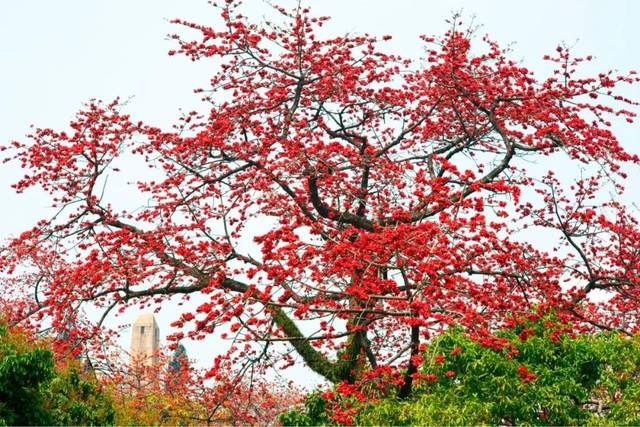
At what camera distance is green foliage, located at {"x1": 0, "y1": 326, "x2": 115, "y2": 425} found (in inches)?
340

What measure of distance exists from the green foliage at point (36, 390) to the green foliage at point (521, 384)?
3508 millimetres

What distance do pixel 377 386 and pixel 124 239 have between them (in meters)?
4.30

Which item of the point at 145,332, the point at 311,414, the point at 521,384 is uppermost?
the point at 145,332

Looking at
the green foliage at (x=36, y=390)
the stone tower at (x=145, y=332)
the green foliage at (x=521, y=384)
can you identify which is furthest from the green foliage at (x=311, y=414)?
the stone tower at (x=145, y=332)

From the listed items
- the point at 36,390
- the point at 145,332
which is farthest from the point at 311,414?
the point at 145,332

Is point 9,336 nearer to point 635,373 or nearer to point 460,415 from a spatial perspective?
point 460,415

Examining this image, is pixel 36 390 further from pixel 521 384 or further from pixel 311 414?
pixel 521 384

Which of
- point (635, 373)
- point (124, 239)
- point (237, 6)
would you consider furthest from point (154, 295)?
point (635, 373)

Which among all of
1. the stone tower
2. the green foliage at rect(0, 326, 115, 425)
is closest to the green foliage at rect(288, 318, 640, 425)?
the green foliage at rect(0, 326, 115, 425)

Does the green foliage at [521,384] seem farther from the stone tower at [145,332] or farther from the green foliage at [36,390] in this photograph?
the stone tower at [145,332]

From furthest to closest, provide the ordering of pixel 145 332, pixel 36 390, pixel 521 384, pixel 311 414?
pixel 145 332 → pixel 311 414 → pixel 36 390 → pixel 521 384

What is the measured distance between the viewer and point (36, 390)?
29.4 ft

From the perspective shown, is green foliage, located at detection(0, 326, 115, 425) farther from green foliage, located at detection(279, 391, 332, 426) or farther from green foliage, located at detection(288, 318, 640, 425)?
green foliage, located at detection(288, 318, 640, 425)

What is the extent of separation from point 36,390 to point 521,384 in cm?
534
